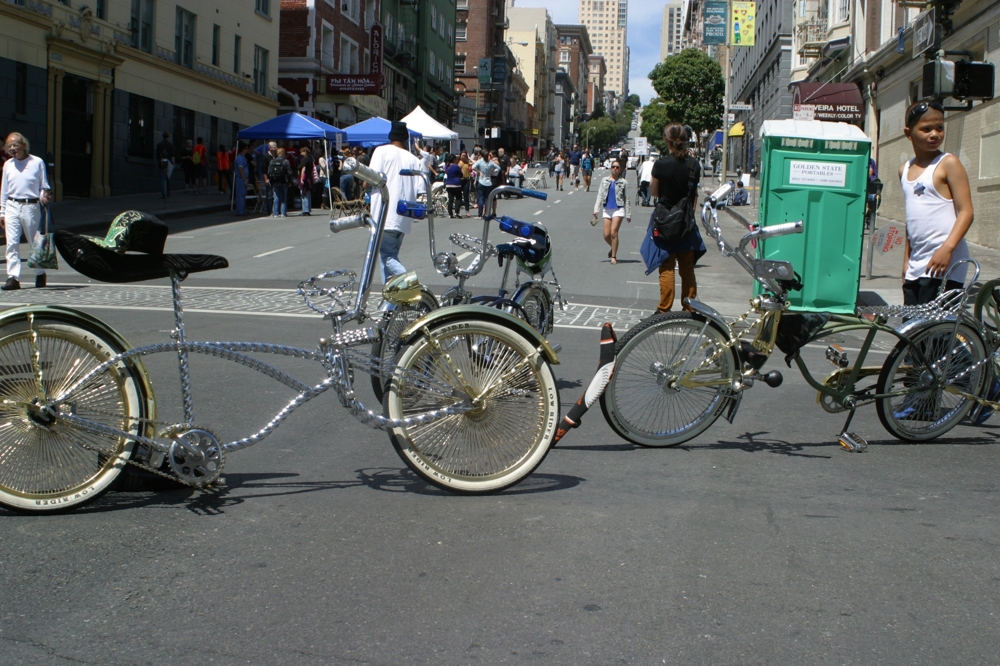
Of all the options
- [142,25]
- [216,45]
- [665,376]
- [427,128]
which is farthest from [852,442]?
[216,45]

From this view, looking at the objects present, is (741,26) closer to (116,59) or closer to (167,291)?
(116,59)

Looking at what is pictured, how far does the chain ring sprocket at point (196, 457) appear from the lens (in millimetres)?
4117

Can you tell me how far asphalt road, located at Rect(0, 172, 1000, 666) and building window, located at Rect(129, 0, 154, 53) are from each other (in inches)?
1064

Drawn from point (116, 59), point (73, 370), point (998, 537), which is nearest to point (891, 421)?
point (998, 537)

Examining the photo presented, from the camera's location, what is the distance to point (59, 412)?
399 cm

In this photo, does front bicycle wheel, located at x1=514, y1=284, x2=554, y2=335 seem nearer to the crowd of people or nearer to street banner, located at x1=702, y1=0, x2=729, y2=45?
the crowd of people

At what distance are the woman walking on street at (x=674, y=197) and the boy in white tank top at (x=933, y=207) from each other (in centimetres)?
250

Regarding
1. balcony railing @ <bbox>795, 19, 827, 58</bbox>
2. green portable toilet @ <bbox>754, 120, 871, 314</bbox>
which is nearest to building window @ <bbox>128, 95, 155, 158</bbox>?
balcony railing @ <bbox>795, 19, 827, 58</bbox>

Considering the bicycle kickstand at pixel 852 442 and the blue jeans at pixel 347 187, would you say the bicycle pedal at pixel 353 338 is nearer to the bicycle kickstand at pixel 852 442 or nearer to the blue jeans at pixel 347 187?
the bicycle kickstand at pixel 852 442

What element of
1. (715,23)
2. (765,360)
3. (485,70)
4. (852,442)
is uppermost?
(485,70)

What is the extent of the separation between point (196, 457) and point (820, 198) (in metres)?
8.35

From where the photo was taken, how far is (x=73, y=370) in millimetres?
4055

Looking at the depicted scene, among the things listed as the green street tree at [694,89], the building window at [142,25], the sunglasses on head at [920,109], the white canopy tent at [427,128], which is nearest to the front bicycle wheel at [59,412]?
the sunglasses on head at [920,109]

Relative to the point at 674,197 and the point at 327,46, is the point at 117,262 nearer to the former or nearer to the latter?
the point at 674,197
